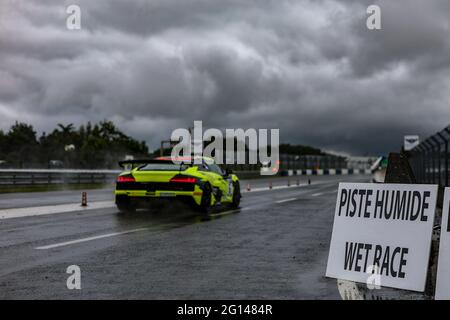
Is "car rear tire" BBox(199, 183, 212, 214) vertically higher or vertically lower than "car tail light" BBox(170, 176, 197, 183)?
lower

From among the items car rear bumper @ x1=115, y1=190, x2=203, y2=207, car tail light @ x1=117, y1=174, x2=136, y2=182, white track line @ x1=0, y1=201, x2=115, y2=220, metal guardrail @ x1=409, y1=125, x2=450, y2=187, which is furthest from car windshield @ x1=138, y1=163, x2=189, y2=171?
metal guardrail @ x1=409, y1=125, x2=450, y2=187

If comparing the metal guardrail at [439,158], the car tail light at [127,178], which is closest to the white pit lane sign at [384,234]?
the metal guardrail at [439,158]

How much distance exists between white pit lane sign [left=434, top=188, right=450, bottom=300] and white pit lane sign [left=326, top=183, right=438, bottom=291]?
16 cm

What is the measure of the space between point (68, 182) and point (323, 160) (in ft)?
165

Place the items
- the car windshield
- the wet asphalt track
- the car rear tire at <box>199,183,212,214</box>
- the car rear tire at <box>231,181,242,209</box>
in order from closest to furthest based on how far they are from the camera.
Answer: the wet asphalt track → the car windshield → the car rear tire at <box>199,183,212,214</box> → the car rear tire at <box>231,181,242,209</box>

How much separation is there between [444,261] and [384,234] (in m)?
0.79

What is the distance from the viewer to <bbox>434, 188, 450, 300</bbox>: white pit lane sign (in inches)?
212

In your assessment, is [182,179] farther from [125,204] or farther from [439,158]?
[439,158]

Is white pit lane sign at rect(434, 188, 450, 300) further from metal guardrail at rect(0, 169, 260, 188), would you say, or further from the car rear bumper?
metal guardrail at rect(0, 169, 260, 188)

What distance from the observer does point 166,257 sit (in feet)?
25.1

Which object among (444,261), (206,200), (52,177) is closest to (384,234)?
(444,261)

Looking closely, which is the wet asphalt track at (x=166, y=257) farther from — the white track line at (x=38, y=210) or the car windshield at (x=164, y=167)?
the car windshield at (x=164, y=167)

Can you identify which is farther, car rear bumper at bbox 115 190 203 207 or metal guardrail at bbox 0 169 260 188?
metal guardrail at bbox 0 169 260 188
